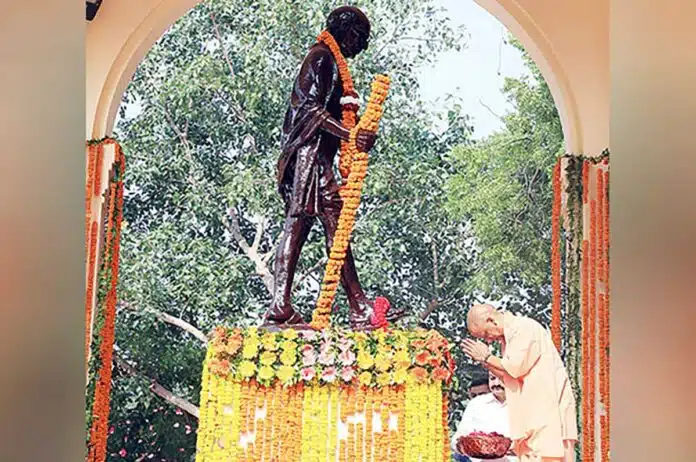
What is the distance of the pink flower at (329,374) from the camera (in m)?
4.46

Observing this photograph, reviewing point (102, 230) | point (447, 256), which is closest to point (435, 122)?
point (447, 256)

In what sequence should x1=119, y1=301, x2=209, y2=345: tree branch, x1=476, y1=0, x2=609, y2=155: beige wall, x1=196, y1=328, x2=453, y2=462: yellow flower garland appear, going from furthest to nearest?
x1=119, y1=301, x2=209, y2=345: tree branch → x1=476, y1=0, x2=609, y2=155: beige wall → x1=196, y1=328, x2=453, y2=462: yellow flower garland

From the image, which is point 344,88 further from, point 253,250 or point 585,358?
point 253,250

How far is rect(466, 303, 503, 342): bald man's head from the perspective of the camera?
5.59 m

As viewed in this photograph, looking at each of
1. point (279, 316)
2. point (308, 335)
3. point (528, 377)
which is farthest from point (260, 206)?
point (308, 335)

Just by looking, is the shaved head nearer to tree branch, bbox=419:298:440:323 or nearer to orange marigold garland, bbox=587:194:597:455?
orange marigold garland, bbox=587:194:597:455

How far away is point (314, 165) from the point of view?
4.89 m

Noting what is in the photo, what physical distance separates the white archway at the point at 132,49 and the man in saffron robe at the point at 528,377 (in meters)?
1.76

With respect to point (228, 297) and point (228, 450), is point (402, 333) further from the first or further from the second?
point (228, 297)

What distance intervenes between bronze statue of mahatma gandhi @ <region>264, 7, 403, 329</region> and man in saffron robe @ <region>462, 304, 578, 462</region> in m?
0.89

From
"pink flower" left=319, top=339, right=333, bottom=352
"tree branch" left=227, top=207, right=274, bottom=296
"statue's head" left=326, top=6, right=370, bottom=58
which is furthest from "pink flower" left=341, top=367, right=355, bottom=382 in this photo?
"tree branch" left=227, top=207, right=274, bottom=296

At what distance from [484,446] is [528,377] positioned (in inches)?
23.5

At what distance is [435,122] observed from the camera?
34.8ft
